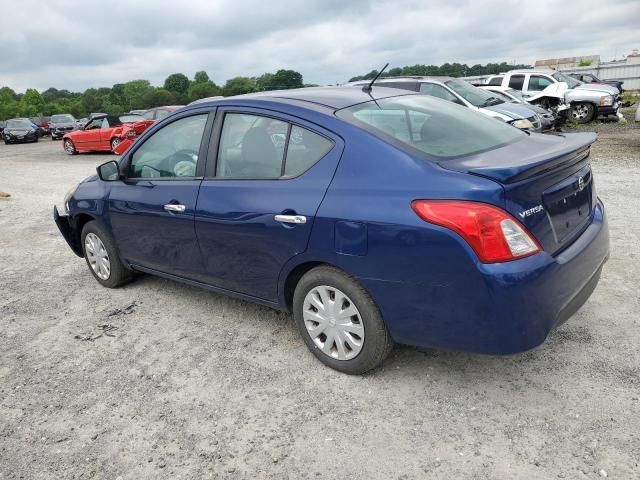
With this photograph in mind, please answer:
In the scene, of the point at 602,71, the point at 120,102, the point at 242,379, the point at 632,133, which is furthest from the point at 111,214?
the point at 120,102

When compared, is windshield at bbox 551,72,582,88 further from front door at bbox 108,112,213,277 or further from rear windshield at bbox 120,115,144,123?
front door at bbox 108,112,213,277

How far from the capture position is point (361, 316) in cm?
296

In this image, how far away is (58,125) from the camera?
98.4 feet

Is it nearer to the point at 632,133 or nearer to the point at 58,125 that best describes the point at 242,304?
the point at 632,133

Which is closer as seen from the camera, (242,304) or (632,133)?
(242,304)

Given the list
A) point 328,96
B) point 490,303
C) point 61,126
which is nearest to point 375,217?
point 490,303

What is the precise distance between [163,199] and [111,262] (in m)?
1.16

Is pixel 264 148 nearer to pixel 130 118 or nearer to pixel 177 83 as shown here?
pixel 130 118

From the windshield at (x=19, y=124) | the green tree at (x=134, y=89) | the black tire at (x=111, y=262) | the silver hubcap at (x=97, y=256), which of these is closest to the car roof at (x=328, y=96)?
the black tire at (x=111, y=262)

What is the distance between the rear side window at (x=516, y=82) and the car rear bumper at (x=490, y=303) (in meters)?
16.2

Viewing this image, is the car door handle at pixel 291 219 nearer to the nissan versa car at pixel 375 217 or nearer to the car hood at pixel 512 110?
the nissan versa car at pixel 375 217

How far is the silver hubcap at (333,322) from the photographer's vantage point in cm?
304

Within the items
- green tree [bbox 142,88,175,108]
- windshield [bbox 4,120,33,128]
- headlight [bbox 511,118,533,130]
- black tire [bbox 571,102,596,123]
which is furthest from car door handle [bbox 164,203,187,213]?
green tree [bbox 142,88,175,108]

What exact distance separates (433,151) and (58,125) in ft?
104
